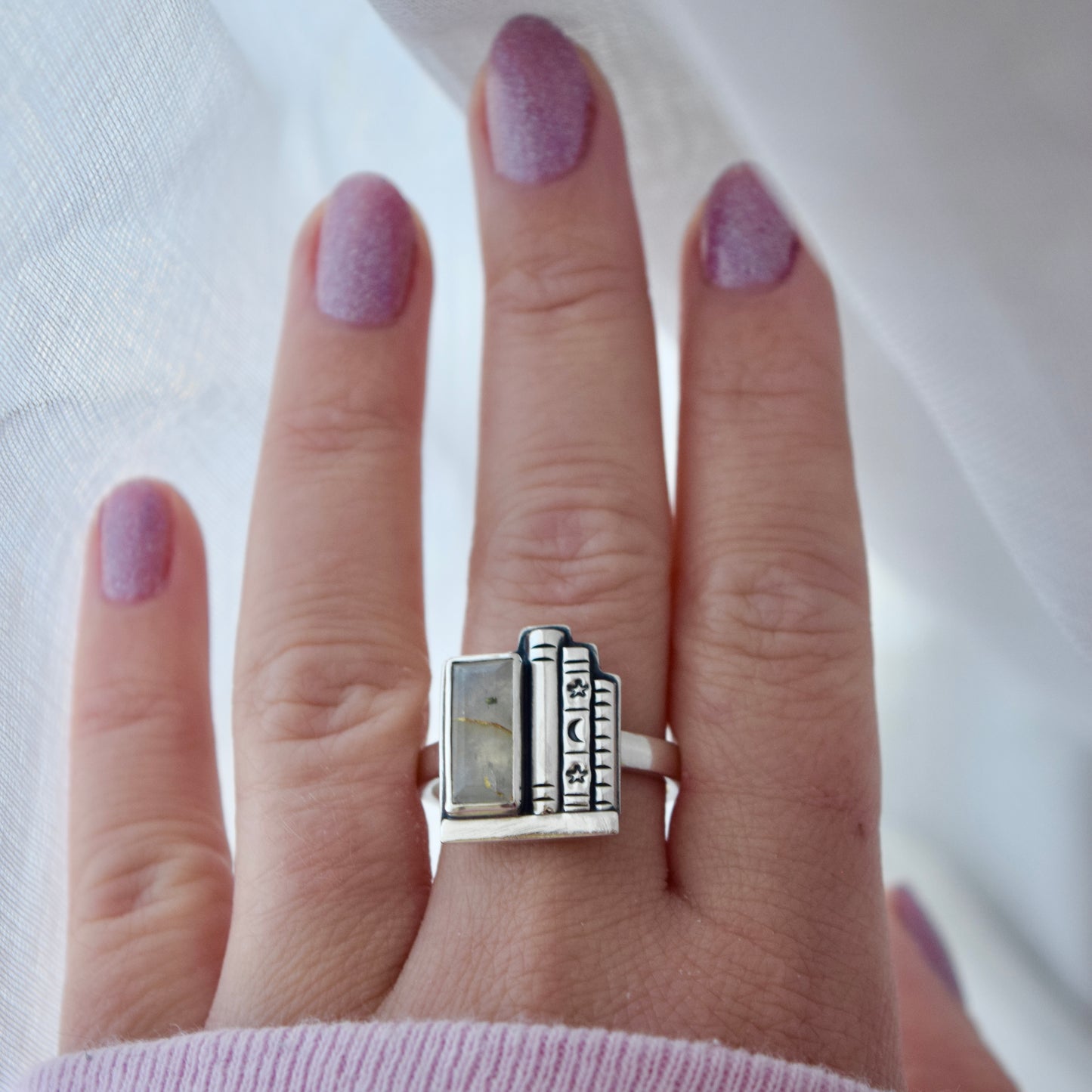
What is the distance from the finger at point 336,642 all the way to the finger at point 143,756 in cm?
8

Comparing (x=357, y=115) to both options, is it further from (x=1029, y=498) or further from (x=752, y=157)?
(x=1029, y=498)

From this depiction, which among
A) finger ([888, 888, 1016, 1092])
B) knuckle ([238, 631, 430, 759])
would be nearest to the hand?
knuckle ([238, 631, 430, 759])

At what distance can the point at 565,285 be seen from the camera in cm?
68

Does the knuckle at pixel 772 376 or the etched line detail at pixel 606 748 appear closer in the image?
the etched line detail at pixel 606 748

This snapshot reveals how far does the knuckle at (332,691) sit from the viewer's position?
0.63 metres

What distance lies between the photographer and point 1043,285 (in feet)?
1.81

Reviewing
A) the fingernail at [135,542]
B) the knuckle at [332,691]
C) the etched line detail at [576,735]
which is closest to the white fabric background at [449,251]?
the fingernail at [135,542]

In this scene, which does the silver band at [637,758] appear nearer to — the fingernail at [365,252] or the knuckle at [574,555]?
the knuckle at [574,555]

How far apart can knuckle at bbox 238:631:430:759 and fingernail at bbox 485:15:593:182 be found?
1.01 feet

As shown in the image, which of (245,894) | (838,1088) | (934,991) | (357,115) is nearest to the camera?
(838,1088)

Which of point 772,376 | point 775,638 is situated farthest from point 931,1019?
point 772,376

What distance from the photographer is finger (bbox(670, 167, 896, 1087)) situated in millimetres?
594

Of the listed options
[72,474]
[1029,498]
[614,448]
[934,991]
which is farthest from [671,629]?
[934,991]

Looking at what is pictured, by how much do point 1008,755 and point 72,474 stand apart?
0.88 m
